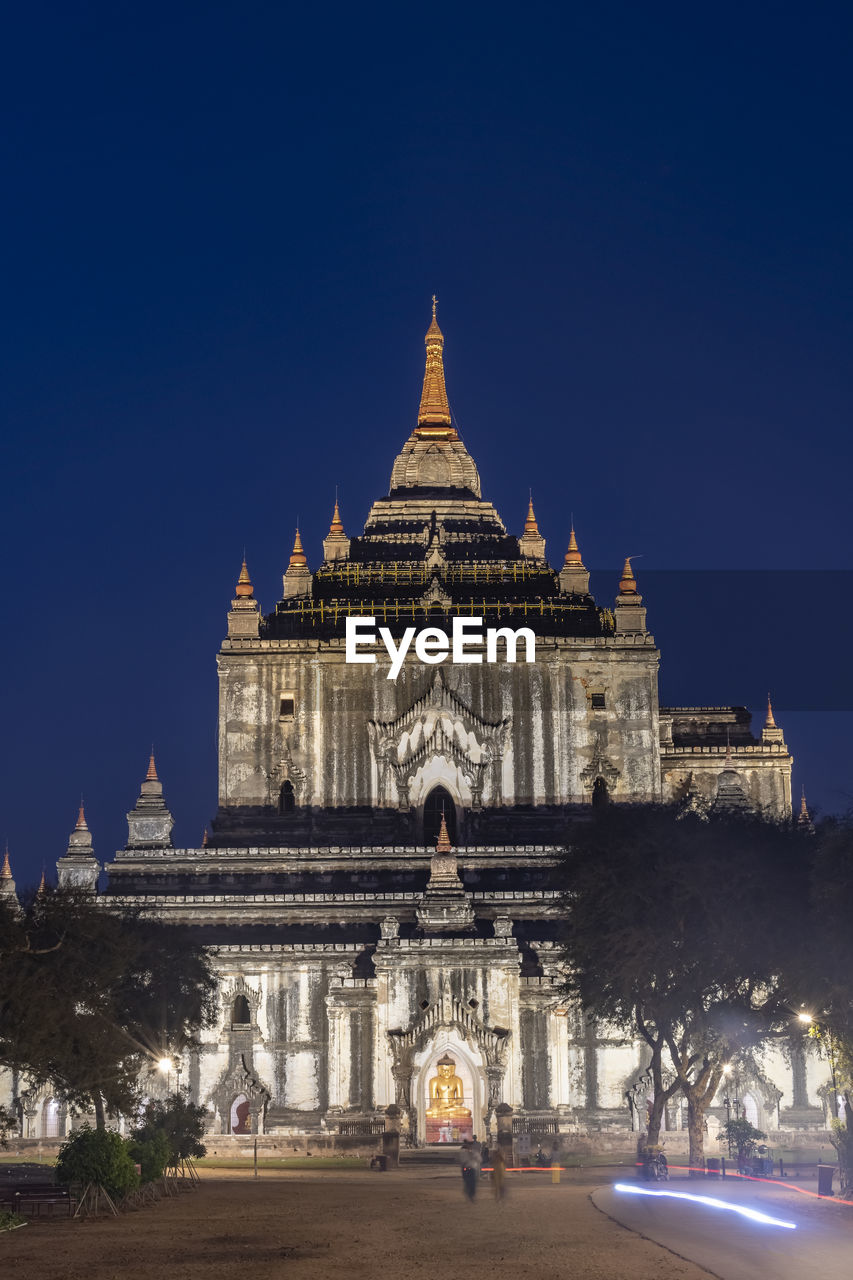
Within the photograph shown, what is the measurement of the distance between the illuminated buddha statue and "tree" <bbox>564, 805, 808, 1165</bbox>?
341 inches

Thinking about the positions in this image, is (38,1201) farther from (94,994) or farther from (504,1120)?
(504,1120)

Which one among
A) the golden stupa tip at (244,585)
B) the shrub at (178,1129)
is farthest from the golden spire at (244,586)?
the shrub at (178,1129)

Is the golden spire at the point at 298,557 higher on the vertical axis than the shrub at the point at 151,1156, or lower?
higher

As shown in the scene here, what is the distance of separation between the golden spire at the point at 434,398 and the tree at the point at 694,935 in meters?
41.4

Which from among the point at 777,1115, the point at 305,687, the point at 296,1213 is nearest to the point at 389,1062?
the point at 777,1115

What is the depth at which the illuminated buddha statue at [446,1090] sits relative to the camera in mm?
79600

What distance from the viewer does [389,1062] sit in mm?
79500

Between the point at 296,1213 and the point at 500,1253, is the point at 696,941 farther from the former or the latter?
the point at 500,1253

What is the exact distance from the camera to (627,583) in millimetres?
96625

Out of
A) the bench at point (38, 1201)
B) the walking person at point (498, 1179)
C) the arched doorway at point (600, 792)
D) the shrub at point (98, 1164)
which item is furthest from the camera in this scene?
the arched doorway at point (600, 792)

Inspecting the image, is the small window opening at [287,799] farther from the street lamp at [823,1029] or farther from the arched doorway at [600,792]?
the street lamp at [823,1029]

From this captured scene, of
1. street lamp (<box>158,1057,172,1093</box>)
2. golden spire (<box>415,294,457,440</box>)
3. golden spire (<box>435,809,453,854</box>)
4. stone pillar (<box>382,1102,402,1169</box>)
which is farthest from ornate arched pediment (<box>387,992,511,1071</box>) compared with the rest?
golden spire (<box>415,294,457,440</box>)

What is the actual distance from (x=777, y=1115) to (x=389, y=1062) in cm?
1474

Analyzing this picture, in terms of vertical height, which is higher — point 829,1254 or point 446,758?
point 446,758
